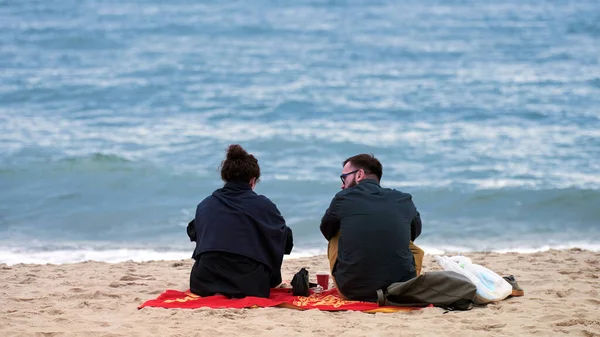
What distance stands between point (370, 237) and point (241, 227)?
893mm

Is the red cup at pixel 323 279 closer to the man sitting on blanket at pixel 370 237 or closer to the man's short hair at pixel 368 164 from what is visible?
the man sitting on blanket at pixel 370 237

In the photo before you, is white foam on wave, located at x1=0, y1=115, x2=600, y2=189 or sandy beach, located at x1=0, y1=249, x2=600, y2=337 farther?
white foam on wave, located at x1=0, y1=115, x2=600, y2=189

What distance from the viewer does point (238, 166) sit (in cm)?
565

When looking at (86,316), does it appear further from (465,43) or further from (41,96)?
(465,43)

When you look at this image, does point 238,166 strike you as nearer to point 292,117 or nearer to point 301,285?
point 301,285

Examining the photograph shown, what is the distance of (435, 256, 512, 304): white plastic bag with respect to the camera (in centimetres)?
549

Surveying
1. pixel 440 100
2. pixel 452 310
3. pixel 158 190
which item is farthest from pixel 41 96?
pixel 452 310

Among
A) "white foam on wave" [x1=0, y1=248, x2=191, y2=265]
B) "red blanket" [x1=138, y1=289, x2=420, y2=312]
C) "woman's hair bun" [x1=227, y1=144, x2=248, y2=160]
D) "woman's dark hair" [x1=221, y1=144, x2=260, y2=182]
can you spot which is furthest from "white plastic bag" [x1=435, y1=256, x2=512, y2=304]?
"white foam on wave" [x1=0, y1=248, x2=191, y2=265]

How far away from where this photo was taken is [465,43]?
2530cm

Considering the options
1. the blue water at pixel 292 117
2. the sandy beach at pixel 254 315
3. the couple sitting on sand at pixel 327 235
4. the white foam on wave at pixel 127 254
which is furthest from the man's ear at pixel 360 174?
the blue water at pixel 292 117

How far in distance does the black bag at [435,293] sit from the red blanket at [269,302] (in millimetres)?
62

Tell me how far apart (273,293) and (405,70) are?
1666 centimetres

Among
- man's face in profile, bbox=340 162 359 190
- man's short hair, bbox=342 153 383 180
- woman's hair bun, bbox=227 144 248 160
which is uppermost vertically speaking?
woman's hair bun, bbox=227 144 248 160

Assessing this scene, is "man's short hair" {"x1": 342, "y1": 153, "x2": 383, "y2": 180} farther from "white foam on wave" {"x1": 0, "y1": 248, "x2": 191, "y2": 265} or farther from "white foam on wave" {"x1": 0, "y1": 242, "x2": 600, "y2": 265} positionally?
"white foam on wave" {"x1": 0, "y1": 248, "x2": 191, "y2": 265}
